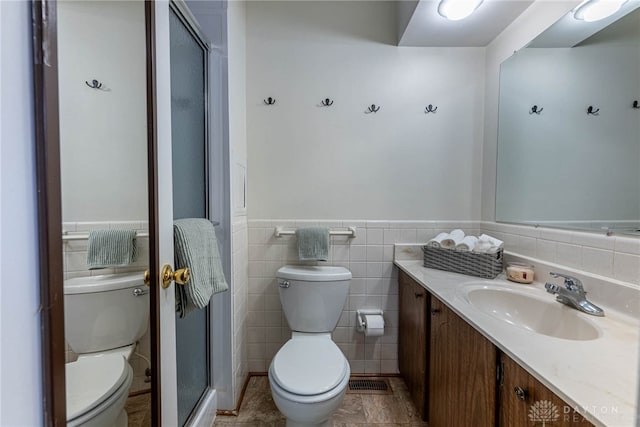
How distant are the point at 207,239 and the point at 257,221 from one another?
732 mm

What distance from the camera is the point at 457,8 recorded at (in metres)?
1.42

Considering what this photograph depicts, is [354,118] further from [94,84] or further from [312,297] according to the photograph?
[94,84]

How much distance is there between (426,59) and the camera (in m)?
1.78

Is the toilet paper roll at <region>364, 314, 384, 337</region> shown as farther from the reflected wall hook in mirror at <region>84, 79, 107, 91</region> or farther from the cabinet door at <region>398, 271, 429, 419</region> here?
the reflected wall hook in mirror at <region>84, 79, 107, 91</region>

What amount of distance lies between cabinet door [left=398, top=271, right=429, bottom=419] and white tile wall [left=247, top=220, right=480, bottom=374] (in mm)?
102

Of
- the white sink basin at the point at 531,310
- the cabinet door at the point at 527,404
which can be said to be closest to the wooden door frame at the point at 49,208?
the cabinet door at the point at 527,404

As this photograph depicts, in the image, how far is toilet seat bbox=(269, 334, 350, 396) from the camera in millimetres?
1147

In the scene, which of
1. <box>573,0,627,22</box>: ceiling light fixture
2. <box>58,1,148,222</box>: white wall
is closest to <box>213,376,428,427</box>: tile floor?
<box>58,1,148,222</box>: white wall

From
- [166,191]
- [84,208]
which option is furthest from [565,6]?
[84,208]

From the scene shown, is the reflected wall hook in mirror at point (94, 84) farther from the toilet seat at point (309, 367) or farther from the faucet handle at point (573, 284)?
the faucet handle at point (573, 284)

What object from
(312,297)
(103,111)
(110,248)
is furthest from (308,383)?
(103,111)

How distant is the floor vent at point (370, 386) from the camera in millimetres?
1688

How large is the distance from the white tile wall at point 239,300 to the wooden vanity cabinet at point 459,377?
3.23ft

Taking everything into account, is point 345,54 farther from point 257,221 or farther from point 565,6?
point 257,221
